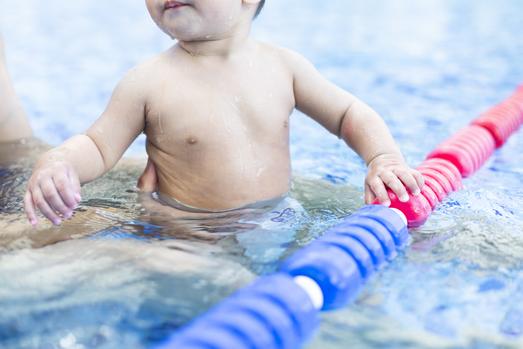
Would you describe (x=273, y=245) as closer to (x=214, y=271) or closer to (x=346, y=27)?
(x=214, y=271)

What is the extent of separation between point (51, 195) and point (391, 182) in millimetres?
702

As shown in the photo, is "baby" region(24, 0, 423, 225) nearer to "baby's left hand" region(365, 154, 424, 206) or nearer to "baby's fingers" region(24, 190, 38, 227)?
"baby's left hand" region(365, 154, 424, 206)

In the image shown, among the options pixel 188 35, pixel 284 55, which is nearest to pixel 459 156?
pixel 284 55

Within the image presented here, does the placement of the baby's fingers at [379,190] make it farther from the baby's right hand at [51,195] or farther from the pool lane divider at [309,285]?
the baby's right hand at [51,195]

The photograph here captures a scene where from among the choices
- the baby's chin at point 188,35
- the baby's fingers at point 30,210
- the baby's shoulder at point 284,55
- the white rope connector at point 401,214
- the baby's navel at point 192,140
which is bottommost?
the white rope connector at point 401,214

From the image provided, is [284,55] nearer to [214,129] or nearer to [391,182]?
[214,129]

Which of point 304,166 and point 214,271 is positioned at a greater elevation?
point 214,271

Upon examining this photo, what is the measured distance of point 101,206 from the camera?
5.75 feet

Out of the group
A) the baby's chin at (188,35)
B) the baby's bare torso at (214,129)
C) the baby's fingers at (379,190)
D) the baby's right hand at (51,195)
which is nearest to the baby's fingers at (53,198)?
the baby's right hand at (51,195)

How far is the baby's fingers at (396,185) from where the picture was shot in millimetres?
1552

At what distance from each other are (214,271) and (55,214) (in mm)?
343

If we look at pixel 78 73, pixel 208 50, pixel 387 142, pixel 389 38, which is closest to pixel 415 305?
pixel 387 142

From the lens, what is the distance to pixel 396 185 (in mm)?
1560

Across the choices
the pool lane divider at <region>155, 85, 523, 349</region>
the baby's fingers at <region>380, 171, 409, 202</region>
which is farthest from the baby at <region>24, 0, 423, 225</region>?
the pool lane divider at <region>155, 85, 523, 349</region>
